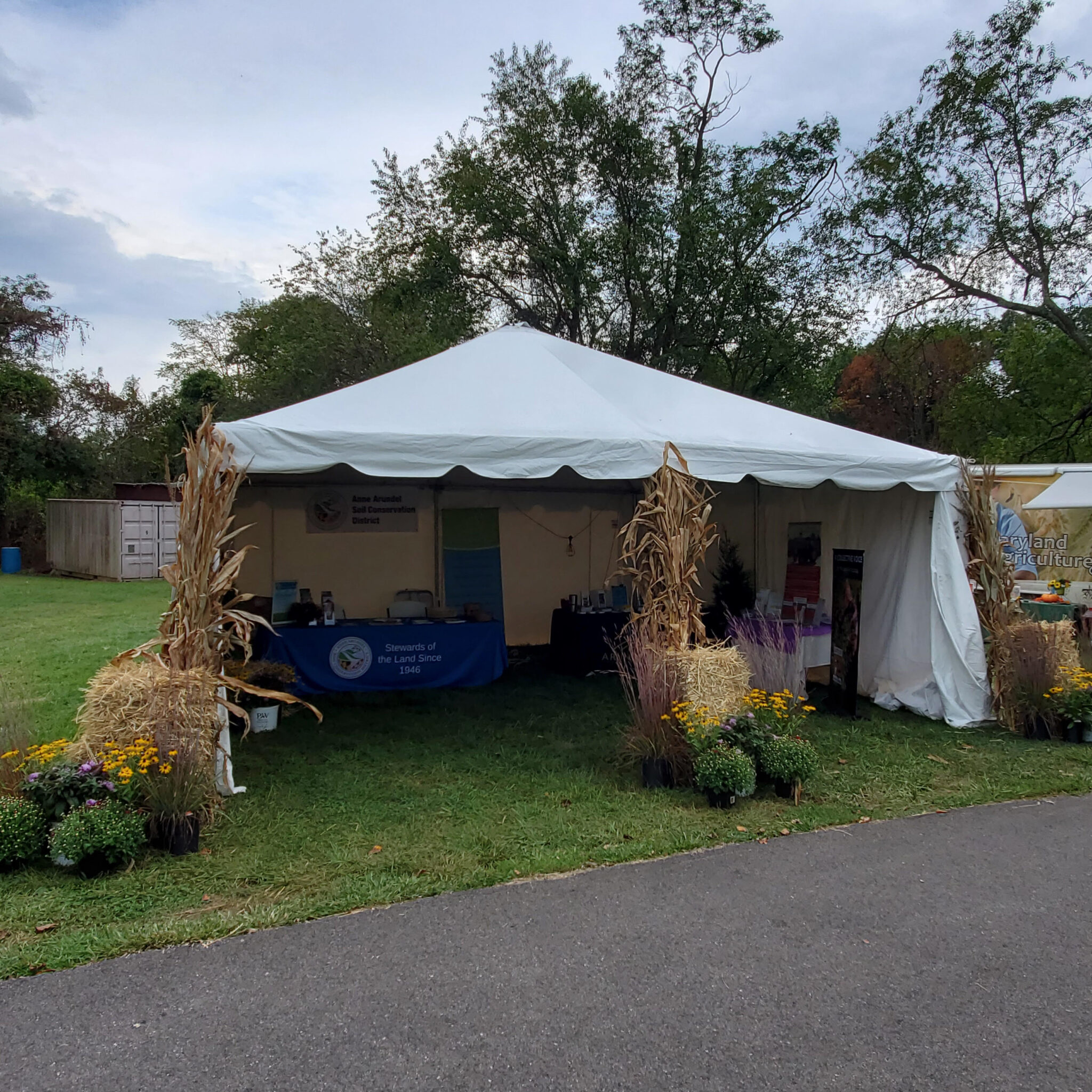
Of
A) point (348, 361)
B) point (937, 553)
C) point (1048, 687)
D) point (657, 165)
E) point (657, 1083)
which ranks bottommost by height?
point (657, 1083)

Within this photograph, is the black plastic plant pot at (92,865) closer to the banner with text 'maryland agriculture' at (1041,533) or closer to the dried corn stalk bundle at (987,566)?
the dried corn stalk bundle at (987,566)

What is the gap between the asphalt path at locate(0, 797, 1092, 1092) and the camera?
A: 234 centimetres

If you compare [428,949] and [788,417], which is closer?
[428,949]

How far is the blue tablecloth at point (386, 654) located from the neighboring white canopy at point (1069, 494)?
5826 mm

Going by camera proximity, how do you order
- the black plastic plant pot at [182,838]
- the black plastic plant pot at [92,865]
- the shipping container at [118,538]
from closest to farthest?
1. the black plastic plant pot at [92,865]
2. the black plastic plant pot at [182,838]
3. the shipping container at [118,538]

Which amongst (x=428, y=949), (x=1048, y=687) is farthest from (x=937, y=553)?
(x=428, y=949)

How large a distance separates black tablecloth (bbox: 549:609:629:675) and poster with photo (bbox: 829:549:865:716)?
2.40 m

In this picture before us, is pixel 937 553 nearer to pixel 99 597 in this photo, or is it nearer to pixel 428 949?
pixel 428 949

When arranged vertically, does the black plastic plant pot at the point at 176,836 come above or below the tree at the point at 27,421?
below

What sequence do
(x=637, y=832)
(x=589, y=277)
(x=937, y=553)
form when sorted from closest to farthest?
1. (x=637, y=832)
2. (x=937, y=553)
3. (x=589, y=277)

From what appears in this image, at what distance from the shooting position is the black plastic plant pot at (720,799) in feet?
14.7

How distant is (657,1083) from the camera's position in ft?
7.54

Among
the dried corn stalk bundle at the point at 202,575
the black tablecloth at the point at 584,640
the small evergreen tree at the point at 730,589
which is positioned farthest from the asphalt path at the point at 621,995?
the small evergreen tree at the point at 730,589

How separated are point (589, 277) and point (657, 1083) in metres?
13.7
